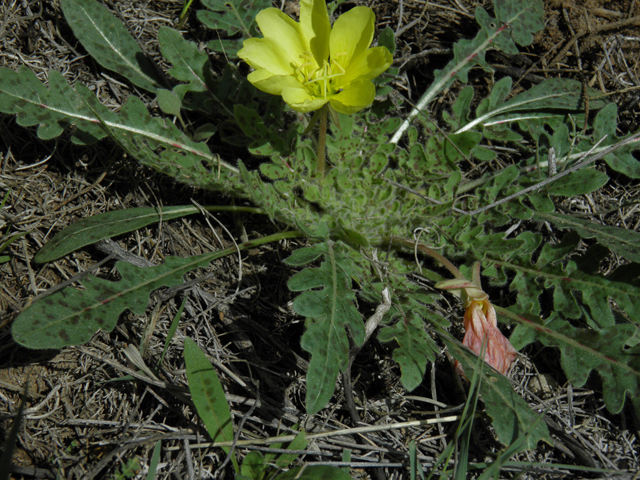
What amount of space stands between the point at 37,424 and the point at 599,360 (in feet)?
8.43

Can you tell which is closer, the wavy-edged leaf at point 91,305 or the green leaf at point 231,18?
the wavy-edged leaf at point 91,305

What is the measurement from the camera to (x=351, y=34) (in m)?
2.27

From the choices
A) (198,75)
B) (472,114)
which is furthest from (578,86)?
(198,75)

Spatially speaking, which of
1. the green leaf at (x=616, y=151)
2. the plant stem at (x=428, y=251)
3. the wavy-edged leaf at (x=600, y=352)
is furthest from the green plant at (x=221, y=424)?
the green leaf at (x=616, y=151)

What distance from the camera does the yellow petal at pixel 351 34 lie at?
2188mm

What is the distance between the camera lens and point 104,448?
2127 millimetres

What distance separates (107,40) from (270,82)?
4.33 ft

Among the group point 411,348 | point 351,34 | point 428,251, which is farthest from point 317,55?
point 411,348

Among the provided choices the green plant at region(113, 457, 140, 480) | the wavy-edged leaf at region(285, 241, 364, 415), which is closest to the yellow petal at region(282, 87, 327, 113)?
the wavy-edged leaf at region(285, 241, 364, 415)

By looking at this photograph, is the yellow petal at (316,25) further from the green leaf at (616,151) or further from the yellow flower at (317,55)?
the green leaf at (616,151)

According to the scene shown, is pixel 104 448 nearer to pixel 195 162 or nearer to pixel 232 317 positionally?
pixel 232 317

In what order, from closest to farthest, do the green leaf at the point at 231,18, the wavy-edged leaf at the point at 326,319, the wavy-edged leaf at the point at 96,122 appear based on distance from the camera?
the wavy-edged leaf at the point at 326,319
the wavy-edged leaf at the point at 96,122
the green leaf at the point at 231,18

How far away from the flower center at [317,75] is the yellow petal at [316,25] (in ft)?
0.16

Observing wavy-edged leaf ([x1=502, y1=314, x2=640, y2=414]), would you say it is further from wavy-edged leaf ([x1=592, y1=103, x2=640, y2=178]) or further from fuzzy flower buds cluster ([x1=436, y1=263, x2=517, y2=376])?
wavy-edged leaf ([x1=592, y1=103, x2=640, y2=178])
